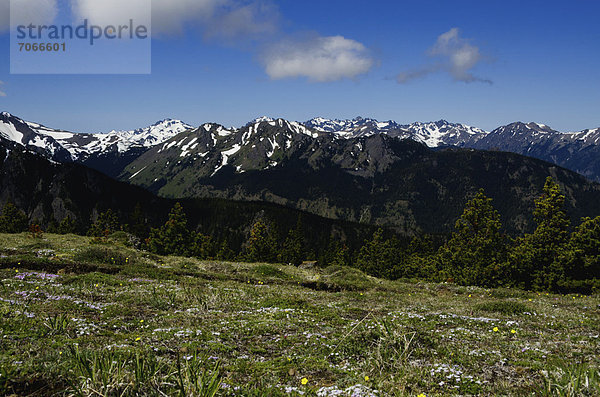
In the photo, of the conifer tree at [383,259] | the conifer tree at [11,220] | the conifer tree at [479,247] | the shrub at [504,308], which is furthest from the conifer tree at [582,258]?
the conifer tree at [11,220]

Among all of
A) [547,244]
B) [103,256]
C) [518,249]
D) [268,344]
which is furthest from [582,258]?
[103,256]

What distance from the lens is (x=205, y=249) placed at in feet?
346

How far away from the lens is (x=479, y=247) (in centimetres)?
5459

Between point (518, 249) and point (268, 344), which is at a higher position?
A: point (268, 344)

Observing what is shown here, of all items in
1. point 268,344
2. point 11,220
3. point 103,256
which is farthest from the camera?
point 11,220

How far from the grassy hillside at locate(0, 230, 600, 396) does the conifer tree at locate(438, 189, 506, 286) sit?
115 ft

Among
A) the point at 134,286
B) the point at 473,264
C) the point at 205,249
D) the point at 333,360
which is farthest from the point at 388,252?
the point at 333,360

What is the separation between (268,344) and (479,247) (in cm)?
5291

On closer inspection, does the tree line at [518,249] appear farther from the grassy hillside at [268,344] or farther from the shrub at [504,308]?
the shrub at [504,308]

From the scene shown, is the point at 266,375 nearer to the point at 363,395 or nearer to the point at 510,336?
the point at 363,395

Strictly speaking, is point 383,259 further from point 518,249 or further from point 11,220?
point 11,220

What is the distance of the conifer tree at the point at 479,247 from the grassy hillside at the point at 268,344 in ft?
115

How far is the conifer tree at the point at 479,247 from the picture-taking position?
174ft

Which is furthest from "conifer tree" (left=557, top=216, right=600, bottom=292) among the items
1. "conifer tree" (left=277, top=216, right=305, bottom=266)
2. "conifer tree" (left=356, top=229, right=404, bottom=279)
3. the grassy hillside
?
"conifer tree" (left=277, top=216, right=305, bottom=266)
